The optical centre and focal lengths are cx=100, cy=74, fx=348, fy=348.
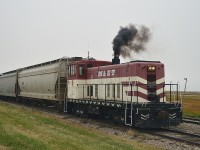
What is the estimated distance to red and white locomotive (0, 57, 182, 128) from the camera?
17.7 meters

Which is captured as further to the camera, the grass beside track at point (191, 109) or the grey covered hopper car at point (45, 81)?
the grass beside track at point (191, 109)

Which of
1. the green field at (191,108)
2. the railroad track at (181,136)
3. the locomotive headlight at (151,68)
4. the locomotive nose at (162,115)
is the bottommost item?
the green field at (191,108)

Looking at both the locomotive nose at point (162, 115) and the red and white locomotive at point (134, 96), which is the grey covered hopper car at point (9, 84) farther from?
the locomotive nose at point (162, 115)

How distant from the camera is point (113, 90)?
2059 centimetres

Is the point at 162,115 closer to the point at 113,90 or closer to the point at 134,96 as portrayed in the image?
the point at 134,96

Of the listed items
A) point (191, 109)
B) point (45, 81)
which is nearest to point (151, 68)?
point (45, 81)

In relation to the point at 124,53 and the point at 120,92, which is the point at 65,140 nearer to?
the point at 120,92

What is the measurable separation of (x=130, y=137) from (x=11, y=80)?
34206 mm

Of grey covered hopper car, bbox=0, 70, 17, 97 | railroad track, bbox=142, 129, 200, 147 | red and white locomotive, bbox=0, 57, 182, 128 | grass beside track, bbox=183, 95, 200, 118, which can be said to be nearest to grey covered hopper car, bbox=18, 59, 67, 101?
red and white locomotive, bbox=0, 57, 182, 128

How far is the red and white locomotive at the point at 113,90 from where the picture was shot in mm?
17719

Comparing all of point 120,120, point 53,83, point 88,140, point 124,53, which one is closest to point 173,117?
point 120,120

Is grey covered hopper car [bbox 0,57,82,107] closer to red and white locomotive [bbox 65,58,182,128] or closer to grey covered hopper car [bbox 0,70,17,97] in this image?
grey covered hopper car [bbox 0,70,17,97]

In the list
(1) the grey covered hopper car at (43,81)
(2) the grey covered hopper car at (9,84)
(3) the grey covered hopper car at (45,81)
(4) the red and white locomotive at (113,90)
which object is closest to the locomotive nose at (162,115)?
(4) the red and white locomotive at (113,90)

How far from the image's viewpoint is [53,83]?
28.7 meters
